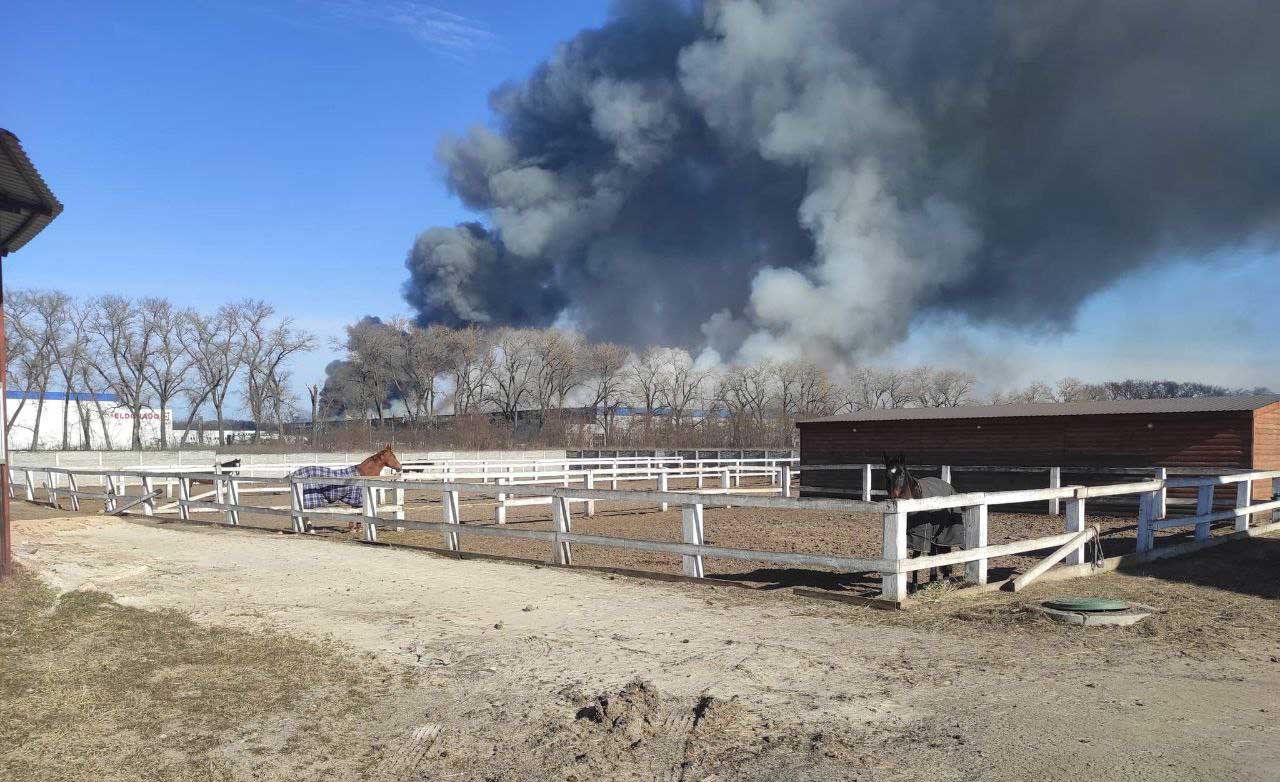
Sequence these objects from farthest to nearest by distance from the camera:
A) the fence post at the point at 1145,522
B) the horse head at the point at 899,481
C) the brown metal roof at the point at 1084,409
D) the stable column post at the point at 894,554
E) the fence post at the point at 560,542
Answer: the brown metal roof at the point at 1084,409 → the fence post at the point at 1145,522 → the fence post at the point at 560,542 → the horse head at the point at 899,481 → the stable column post at the point at 894,554

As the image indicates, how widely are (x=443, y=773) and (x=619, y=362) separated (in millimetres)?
76228

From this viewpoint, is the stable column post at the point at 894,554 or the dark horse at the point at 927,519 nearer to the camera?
the stable column post at the point at 894,554

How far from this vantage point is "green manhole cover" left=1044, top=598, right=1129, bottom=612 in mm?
7324

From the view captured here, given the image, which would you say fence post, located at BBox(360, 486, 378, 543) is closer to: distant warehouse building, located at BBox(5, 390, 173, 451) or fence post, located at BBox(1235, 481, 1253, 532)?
fence post, located at BBox(1235, 481, 1253, 532)

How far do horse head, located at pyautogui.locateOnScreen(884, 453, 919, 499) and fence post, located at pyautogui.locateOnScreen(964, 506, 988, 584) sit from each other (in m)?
0.69

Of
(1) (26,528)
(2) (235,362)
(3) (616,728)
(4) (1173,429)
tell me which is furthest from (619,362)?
(3) (616,728)

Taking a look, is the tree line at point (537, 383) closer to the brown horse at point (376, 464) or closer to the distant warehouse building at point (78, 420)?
Result: the distant warehouse building at point (78, 420)

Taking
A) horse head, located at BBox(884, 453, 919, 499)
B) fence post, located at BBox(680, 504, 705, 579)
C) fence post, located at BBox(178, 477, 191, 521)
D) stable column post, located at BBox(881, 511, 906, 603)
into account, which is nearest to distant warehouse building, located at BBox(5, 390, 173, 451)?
fence post, located at BBox(178, 477, 191, 521)

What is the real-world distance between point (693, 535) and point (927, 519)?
2406 millimetres

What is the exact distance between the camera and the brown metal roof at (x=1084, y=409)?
71.9 feet

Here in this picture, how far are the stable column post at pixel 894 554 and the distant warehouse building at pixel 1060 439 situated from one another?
43.6ft

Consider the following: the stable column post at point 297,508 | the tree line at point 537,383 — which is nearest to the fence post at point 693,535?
the stable column post at point 297,508

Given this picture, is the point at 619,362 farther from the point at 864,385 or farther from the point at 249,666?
the point at 249,666

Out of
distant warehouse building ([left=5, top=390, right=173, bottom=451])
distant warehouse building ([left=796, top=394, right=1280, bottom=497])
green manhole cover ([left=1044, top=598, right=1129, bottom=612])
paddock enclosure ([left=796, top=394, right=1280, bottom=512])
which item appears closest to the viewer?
green manhole cover ([left=1044, top=598, right=1129, bottom=612])
